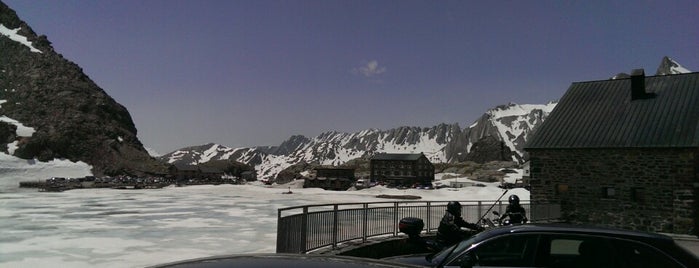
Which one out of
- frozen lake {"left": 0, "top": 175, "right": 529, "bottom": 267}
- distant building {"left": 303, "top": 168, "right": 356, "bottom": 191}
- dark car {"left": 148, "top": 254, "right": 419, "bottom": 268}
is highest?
distant building {"left": 303, "top": 168, "right": 356, "bottom": 191}

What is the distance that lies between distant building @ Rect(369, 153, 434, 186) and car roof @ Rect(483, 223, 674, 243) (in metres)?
102

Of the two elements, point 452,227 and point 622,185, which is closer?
point 452,227

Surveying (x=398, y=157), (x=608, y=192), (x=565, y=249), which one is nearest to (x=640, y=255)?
(x=565, y=249)

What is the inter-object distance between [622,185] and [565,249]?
21258 millimetres

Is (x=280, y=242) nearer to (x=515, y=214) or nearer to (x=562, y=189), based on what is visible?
(x=515, y=214)

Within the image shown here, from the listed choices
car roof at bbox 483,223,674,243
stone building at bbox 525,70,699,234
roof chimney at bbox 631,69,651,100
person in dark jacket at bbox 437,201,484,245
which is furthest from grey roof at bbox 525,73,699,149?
car roof at bbox 483,223,674,243

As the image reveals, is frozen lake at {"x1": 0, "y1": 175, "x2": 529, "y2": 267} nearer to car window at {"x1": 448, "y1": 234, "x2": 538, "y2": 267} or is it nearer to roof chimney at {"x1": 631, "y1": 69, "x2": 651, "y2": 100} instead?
car window at {"x1": 448, "y1": 234, "x2": 538, "y2": 267}

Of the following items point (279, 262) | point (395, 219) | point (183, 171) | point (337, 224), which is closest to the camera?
point (279, 262)

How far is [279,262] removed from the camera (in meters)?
2.34

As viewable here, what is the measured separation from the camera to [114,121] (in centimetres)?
12362

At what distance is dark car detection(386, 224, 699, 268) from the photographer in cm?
481

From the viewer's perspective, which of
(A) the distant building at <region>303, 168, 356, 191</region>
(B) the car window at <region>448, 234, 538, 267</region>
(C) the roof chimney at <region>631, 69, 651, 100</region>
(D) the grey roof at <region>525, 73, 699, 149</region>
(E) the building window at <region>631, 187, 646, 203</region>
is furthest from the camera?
(A) the distant building at <region>303, 168, 356, 191</region>

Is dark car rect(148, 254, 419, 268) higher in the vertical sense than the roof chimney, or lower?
lower

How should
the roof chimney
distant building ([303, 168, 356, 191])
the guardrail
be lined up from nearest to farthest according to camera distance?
the guardrail → the roof chimney → distant building ([303, 168, 356, 191])
